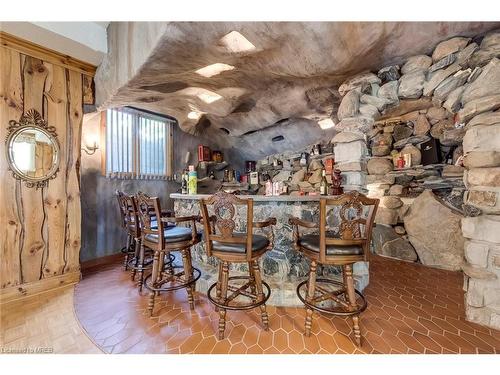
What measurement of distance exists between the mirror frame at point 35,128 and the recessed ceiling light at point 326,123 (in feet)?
12.6

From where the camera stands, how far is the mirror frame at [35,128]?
221cm

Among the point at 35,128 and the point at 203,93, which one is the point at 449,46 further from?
the point at 35,128

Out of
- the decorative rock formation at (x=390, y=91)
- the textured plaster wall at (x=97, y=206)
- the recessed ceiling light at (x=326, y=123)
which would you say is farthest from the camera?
→ the recessed ceiling light at (x=326, y=123)

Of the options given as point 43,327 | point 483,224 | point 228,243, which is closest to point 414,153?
point 483,224

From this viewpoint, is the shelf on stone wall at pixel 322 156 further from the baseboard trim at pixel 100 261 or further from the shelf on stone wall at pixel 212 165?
the baseboard trim at pixel 100 261

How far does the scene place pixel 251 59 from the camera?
2.06m

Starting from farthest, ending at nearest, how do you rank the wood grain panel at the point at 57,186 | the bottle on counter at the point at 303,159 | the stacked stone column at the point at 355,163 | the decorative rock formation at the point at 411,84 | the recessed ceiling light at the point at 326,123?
the bottle on counter at the point at 303,159 < the recessed ceiling light at the point at 326,123 < the wood grain panel at the point at 57,186 < the stacked stone column at the point at 355,163 < the decorative rock formation at the point at 411,84

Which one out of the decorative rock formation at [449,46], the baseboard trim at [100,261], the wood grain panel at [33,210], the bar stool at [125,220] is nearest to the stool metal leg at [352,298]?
the decorative rock formation at [449,46]

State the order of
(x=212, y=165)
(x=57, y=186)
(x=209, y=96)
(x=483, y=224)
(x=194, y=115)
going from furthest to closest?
(x=212, y=165)
(x=194, y=115)
(x=209, y=96)
(x=57, y=186)
(x=483, y=224)

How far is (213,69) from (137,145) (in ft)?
7.77

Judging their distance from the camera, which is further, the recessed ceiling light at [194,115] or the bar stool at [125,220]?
the recessed ceiling light at [194,115]
